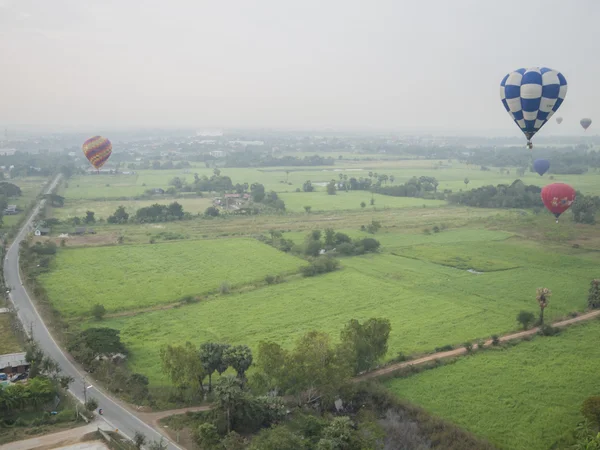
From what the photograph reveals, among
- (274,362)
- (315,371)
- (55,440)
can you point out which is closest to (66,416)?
(55,440)

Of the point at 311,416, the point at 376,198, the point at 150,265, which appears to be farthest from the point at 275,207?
the point at 311,416

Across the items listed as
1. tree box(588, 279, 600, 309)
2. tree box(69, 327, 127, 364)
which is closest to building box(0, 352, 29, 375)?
tree box(69, 327, 127, 364)

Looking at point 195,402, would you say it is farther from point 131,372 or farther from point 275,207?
point 275,207

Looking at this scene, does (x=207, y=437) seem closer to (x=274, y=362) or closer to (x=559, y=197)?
(x=274, y=362)

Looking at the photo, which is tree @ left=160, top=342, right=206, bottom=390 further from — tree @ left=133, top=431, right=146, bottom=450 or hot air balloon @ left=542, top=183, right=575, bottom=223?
hot air balloon @ left=542, top=183, right=575, bottom=223

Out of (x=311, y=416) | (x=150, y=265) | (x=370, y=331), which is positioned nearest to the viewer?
(x=311, y=416)
